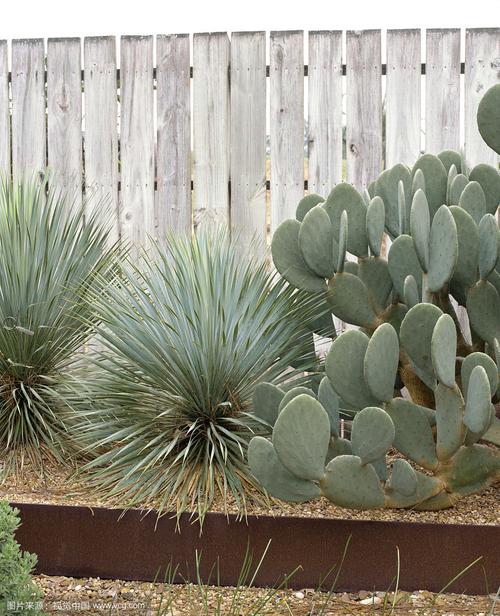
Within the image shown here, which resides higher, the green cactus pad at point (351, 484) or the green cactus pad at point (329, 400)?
the green cactus pad at point (329, 400)

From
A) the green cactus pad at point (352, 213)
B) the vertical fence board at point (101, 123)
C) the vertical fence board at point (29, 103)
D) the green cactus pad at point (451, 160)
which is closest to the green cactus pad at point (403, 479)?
the green cactus pad at point (352, 213)

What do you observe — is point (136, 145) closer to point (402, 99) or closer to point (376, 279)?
point (402, 99)

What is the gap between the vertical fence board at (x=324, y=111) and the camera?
3.88 m

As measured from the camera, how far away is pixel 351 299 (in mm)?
2730

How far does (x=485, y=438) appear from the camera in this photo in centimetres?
267

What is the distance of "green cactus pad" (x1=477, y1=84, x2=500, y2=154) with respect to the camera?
2670 millimetres

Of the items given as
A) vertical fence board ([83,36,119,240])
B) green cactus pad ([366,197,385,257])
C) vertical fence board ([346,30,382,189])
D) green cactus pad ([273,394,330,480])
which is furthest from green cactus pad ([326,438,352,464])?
vertical fence board ([83,36,119,240])

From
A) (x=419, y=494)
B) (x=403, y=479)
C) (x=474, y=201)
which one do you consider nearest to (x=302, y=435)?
(x=403, y=479)

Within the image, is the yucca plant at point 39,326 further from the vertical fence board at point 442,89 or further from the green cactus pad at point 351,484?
the vertical fence board at point 442,89

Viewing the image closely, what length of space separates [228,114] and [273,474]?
2.25m

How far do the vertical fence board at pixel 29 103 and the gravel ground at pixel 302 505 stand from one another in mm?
1873

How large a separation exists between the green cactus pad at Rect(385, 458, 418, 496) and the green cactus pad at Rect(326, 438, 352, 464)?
165 mm

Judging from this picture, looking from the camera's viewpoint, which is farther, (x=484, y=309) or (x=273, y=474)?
(x=484, y=309)

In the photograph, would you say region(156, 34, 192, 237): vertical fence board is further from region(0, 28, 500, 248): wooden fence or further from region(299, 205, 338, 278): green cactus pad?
region(299, 205, 338, 278): green cactus pad
